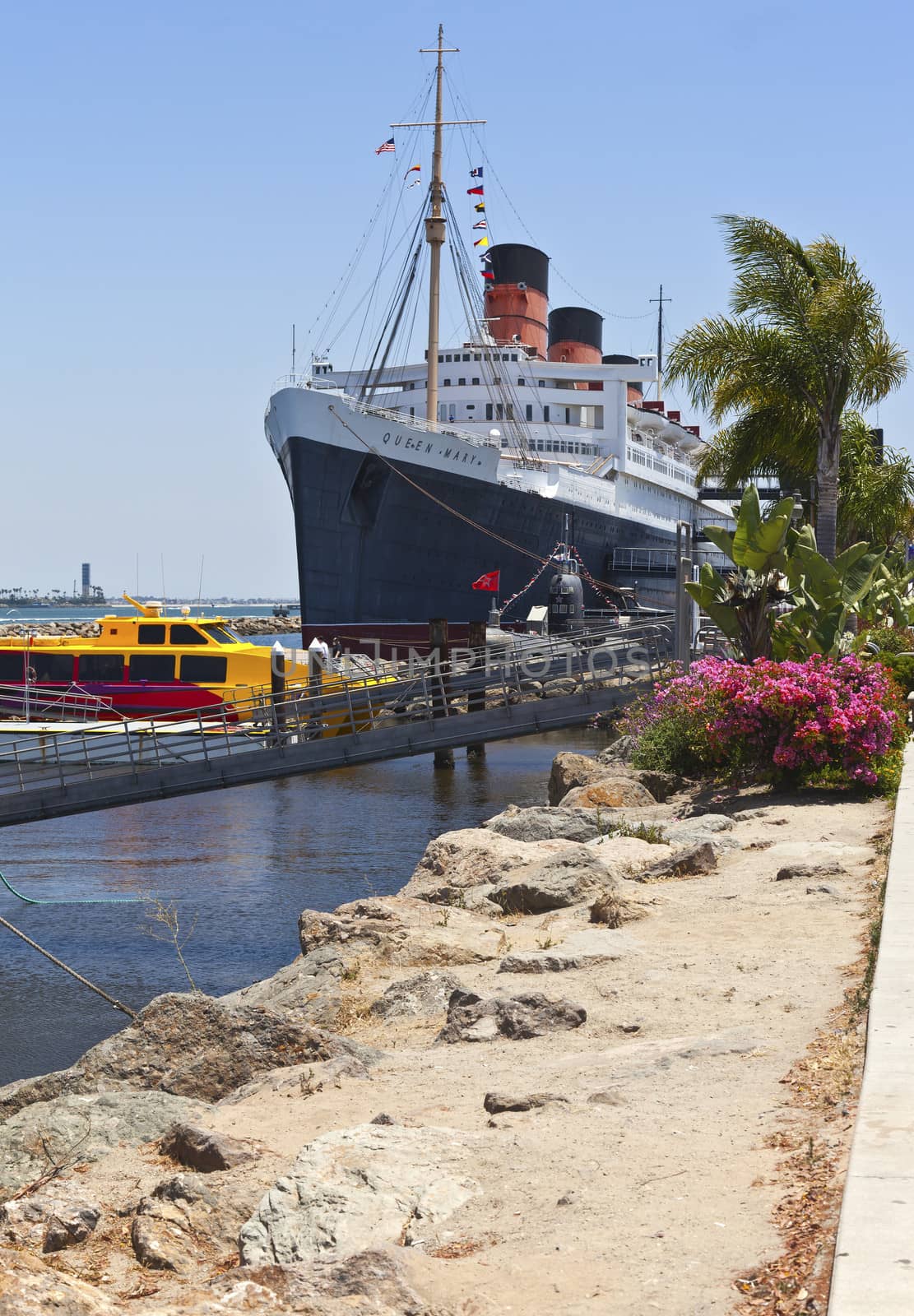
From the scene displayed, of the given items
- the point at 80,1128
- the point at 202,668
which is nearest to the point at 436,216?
the point at 202,668

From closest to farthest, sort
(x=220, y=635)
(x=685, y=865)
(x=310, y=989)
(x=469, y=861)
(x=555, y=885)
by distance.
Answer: (x=310, y=989) → (x=555, y=885) → (x=685, y=865) → (x=469, y=861) → (x=220, y=635)

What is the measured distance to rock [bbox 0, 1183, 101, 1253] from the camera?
14.7 feet

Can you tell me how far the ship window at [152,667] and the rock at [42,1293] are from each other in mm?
27391

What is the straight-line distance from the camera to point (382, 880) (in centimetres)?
1648

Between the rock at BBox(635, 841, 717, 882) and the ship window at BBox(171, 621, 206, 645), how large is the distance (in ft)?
72.4

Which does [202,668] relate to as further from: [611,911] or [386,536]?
[611,911]

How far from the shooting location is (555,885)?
9984 millimetres

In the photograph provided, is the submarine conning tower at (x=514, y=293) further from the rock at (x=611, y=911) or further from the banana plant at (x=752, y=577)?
the rock at (x=611, y=911)

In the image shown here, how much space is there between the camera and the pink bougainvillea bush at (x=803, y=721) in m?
13.3

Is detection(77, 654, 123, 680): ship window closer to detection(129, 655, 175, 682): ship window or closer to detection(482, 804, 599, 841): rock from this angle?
detection(129, 655, 175, 682): ship window

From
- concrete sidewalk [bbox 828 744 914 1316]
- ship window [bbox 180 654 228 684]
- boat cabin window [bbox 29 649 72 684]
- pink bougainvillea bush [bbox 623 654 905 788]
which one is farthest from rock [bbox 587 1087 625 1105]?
boat cabin window [bbox 29 649 72 684]

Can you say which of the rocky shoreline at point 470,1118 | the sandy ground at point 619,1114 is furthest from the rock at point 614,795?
the sandy ground at point 619,1114

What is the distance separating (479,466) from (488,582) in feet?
13.4

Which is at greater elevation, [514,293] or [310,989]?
[514,293]
